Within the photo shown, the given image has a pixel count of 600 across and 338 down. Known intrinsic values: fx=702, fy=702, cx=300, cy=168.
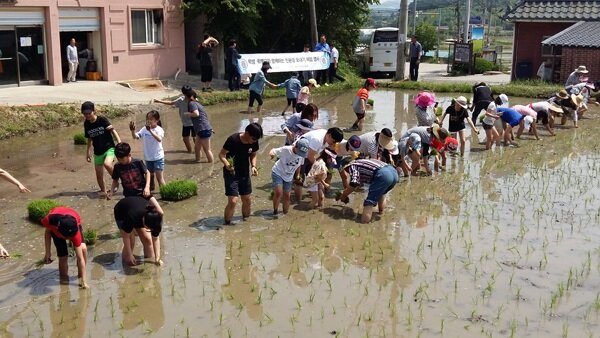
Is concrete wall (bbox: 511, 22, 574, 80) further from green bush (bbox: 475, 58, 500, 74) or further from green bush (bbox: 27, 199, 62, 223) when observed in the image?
green bush (bbox: 27, 199, 62, 223)

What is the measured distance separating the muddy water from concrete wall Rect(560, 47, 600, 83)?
13.8 meters

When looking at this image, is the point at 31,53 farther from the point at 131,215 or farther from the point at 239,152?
the point at 131,215

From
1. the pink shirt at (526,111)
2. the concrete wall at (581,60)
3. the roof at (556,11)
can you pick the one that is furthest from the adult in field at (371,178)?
the roof at (556,11)

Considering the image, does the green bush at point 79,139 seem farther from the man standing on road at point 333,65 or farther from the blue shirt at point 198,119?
the man standing on road at point 333,65

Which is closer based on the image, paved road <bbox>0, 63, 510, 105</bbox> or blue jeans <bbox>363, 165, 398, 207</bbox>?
blue jeans <bbox>363, 165, 398, 207</bbox>

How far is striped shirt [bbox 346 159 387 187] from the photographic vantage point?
979cm

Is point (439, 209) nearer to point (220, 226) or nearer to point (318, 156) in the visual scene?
point (318, 156)

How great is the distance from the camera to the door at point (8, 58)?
2075 centimetres

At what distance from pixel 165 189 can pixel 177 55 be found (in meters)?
15.8

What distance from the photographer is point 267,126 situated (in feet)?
58.1

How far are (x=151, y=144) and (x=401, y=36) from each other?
18161mm

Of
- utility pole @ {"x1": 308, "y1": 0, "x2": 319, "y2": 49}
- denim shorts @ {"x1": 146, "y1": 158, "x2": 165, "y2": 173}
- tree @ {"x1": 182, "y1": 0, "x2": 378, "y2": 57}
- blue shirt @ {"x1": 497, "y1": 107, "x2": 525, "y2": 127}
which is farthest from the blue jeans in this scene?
utility pole @ {"x1": 308, "y1": 0, "x2": 319, "y2": 49}

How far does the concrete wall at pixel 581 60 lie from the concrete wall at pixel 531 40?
92.7 inches

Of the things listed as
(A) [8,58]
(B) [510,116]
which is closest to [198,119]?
(B) [510,116]
